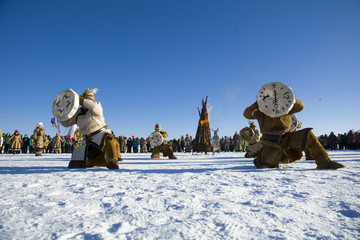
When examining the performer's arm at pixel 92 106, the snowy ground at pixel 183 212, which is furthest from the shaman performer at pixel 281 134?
the performer's arm at pixel 92 106

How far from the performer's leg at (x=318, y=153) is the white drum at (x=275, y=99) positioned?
2.06 ft

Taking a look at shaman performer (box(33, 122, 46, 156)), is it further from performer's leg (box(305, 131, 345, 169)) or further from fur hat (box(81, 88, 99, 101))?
performer's leg (box(305, 131, 345, 169))

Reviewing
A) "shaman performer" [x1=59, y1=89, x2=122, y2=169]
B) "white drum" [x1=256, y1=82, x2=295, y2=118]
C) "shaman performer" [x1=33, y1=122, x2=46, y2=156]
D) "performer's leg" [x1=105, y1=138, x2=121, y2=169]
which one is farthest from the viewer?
"shaman performer" [x1=33, y1=122, x2=46, y2=156]

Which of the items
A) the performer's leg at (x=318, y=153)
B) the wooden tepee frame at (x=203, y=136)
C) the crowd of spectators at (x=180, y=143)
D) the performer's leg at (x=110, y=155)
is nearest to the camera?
the performer's leg at (x=318, y=153)

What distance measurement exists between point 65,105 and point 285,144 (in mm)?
4034

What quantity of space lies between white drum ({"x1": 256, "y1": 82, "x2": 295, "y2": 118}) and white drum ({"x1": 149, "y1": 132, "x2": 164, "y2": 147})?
5.65 meters

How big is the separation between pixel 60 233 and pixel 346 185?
102 inches

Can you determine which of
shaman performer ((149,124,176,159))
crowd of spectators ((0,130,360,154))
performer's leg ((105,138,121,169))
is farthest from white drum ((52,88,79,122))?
crowd of spectators ((0,130,360,154))

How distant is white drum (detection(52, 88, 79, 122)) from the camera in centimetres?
396

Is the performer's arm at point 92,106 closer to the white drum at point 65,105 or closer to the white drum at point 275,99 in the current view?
the white drum at point 65,105

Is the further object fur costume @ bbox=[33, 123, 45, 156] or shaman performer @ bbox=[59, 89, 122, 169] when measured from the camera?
fur costume @ bbox=[33, 123, 45, 156]

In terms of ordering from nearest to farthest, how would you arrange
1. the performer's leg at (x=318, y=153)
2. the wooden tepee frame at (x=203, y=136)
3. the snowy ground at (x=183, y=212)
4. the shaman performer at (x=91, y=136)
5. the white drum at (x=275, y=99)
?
the snowy ground at (x=183, y=212) → the performer's leg at (x=318, y=153) → the white drum at (x=275, y=99) → the shaman performer at (x=91, y=136) → the wooden tepee frame at (x=203, y=136)

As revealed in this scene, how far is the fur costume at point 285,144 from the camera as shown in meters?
3.84

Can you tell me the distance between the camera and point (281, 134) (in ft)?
13.5
